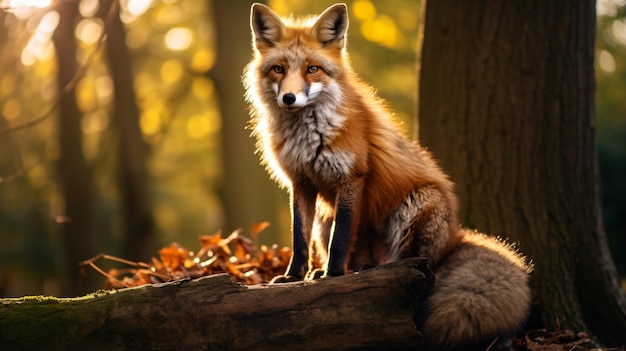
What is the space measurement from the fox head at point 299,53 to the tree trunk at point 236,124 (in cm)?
700

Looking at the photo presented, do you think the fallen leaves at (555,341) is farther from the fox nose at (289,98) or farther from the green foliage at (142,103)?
the green foliage at (142,103)

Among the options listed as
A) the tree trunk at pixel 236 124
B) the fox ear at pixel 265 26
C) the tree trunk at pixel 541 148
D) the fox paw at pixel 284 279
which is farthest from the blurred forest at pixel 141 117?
the tree trunk at pixel 541 148

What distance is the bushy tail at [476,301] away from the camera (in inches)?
155

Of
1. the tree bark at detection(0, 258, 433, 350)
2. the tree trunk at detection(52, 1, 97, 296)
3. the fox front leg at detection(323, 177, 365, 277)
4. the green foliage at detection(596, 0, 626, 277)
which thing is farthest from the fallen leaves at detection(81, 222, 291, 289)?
the tree trunk at detection(52, 1, 97, 296)

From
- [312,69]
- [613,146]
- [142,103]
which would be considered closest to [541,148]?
[312,69]

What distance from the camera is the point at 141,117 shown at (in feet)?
51.1

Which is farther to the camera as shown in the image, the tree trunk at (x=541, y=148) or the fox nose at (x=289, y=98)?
the tree trunk at (x=541, y=148)

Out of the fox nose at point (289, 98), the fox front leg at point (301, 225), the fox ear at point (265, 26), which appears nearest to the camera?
the fox nose at point (289, 98)

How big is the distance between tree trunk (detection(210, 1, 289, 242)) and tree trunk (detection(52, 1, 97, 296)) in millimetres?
3291

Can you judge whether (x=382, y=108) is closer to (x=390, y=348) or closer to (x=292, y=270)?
(x=292, y=270)

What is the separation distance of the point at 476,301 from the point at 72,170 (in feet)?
38.0

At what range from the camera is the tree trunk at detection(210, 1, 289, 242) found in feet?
39.1

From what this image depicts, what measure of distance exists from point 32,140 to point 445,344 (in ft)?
62.5

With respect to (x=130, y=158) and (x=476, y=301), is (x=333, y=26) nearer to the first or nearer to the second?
(x=476, y=301)
